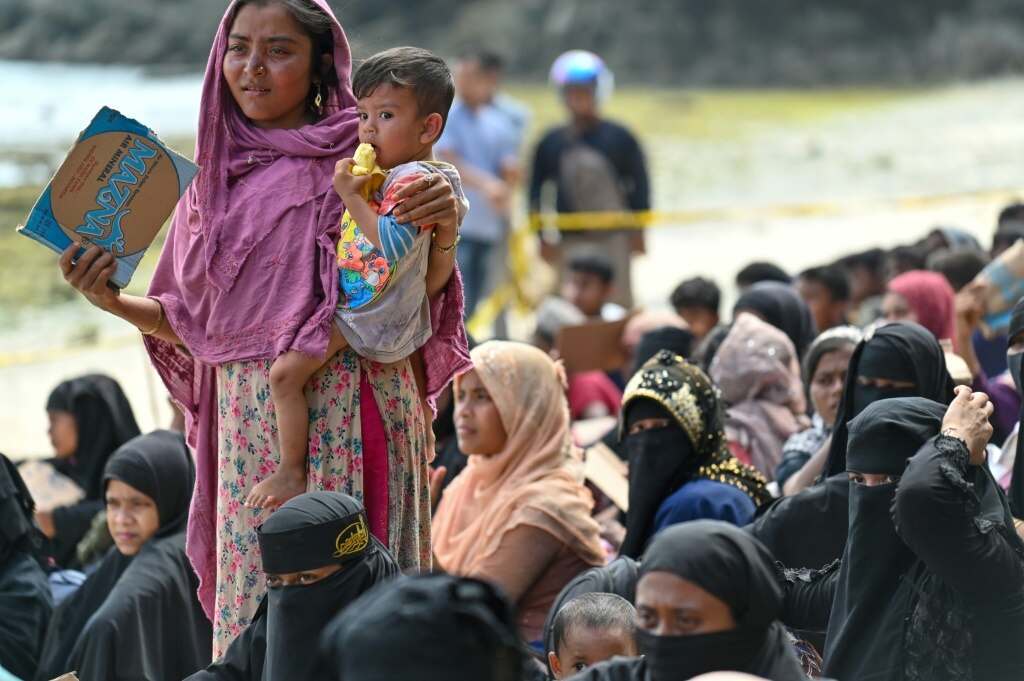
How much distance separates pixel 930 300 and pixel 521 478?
2.24 m

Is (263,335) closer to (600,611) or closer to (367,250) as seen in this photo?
(367,250)

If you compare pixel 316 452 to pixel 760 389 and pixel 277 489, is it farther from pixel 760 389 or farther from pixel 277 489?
pixel 760 389

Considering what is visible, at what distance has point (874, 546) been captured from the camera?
3531mm

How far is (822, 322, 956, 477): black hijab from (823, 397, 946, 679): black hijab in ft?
2.26

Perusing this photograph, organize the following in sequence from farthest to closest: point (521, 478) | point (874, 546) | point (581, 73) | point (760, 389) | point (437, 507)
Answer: point (581, 73) → point (760, 389) → point (437, 507) → point (521, 478) → point (874, 546)

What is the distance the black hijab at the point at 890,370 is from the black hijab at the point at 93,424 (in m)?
3.13

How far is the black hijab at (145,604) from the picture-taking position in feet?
15.0

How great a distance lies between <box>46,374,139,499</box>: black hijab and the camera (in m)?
6.26

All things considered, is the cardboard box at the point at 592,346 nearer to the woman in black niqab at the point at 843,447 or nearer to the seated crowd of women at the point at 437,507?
the seated crowd of women at the point at 437,507

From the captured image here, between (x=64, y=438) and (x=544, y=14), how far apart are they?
2468 cm

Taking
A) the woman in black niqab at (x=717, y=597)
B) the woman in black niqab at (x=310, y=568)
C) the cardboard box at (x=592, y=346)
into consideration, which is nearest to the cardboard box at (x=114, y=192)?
the woman in black niqab at (x=310, y=568)

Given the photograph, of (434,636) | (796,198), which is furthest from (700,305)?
(796,198)

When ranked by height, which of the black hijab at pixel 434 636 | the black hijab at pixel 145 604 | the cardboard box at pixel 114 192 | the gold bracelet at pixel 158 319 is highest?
the cardboard box at pixel 114 192

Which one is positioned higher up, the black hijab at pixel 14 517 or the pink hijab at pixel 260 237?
the pink hijab at pixel 260 237
